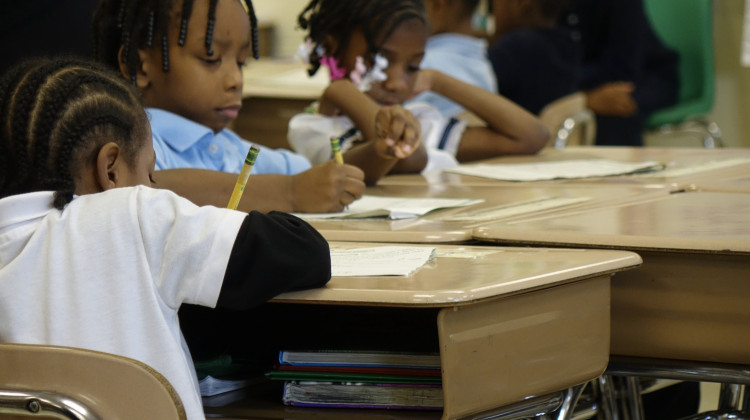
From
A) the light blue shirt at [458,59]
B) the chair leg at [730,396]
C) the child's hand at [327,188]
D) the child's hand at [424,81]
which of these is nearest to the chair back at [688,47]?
the light blue shirt at [458,59]

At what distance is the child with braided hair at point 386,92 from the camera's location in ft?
7.24

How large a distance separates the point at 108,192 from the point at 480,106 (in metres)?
1.53

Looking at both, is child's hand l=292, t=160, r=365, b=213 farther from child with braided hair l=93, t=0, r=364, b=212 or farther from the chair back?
the chair back

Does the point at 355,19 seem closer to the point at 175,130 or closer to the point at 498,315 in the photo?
the point at 175,130

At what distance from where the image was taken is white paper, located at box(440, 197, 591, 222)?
Result: 1.49 m

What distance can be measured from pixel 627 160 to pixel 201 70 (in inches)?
42.5

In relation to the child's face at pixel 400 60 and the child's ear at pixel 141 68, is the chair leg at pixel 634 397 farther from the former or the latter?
the child's ear at pixel 141 68

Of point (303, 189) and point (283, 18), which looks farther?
point (283, 18)

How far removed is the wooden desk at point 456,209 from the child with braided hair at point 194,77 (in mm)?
114

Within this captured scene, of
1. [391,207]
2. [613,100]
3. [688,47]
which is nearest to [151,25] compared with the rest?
[391,207]

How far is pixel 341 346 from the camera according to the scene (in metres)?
1.30

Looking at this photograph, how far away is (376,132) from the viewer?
1905mm

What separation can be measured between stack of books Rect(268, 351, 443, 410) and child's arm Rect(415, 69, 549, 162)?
4.27ft

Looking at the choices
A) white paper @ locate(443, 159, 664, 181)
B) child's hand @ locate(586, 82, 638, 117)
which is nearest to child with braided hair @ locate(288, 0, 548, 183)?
white paper @ locate(443, 159, 664, 181)
